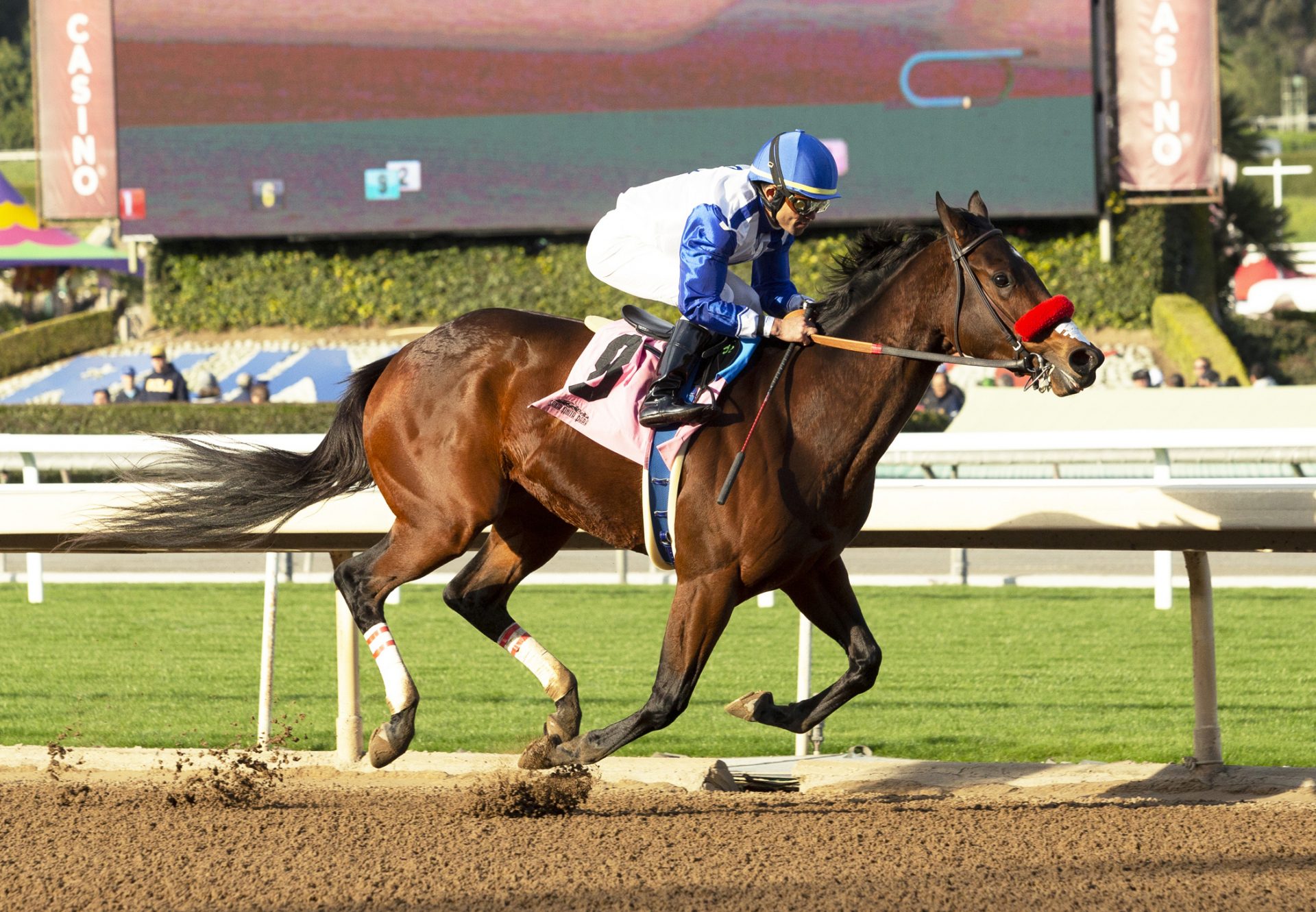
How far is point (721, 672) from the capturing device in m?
6.33

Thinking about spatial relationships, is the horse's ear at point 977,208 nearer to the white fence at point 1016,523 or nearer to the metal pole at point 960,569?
the white fence at point 1016,523

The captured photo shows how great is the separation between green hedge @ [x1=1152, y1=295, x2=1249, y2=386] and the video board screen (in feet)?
5.46

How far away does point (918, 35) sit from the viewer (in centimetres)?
1948

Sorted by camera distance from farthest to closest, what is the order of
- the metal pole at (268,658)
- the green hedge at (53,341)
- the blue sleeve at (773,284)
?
the green hedge at (53,341) < the metal pole at (268,658) < the blue sleeve at (773,284)

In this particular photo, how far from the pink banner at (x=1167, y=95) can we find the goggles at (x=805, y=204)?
652 inches

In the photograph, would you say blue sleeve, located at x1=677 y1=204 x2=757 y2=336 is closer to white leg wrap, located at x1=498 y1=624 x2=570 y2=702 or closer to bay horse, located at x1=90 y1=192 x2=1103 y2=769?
bay horse, located at x1=90 y1=192 x2=1103 y2=769

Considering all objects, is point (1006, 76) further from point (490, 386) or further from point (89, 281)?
point (89, 281)

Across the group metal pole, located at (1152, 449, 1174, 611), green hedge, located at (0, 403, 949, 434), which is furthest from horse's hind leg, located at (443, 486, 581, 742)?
green hedge, located at (0, 403, 949, 434)

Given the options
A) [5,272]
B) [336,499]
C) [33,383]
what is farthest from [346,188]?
[336,499]

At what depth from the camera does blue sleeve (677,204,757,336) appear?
11.6 feet

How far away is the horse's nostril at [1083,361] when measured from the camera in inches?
127

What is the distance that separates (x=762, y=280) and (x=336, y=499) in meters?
1.39

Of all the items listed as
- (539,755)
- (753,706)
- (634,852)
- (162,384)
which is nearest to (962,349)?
(753,706)

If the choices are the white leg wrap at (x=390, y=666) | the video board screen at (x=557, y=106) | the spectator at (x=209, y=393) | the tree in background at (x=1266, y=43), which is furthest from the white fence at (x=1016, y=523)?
the tree in background at (x=1266, y=43)
